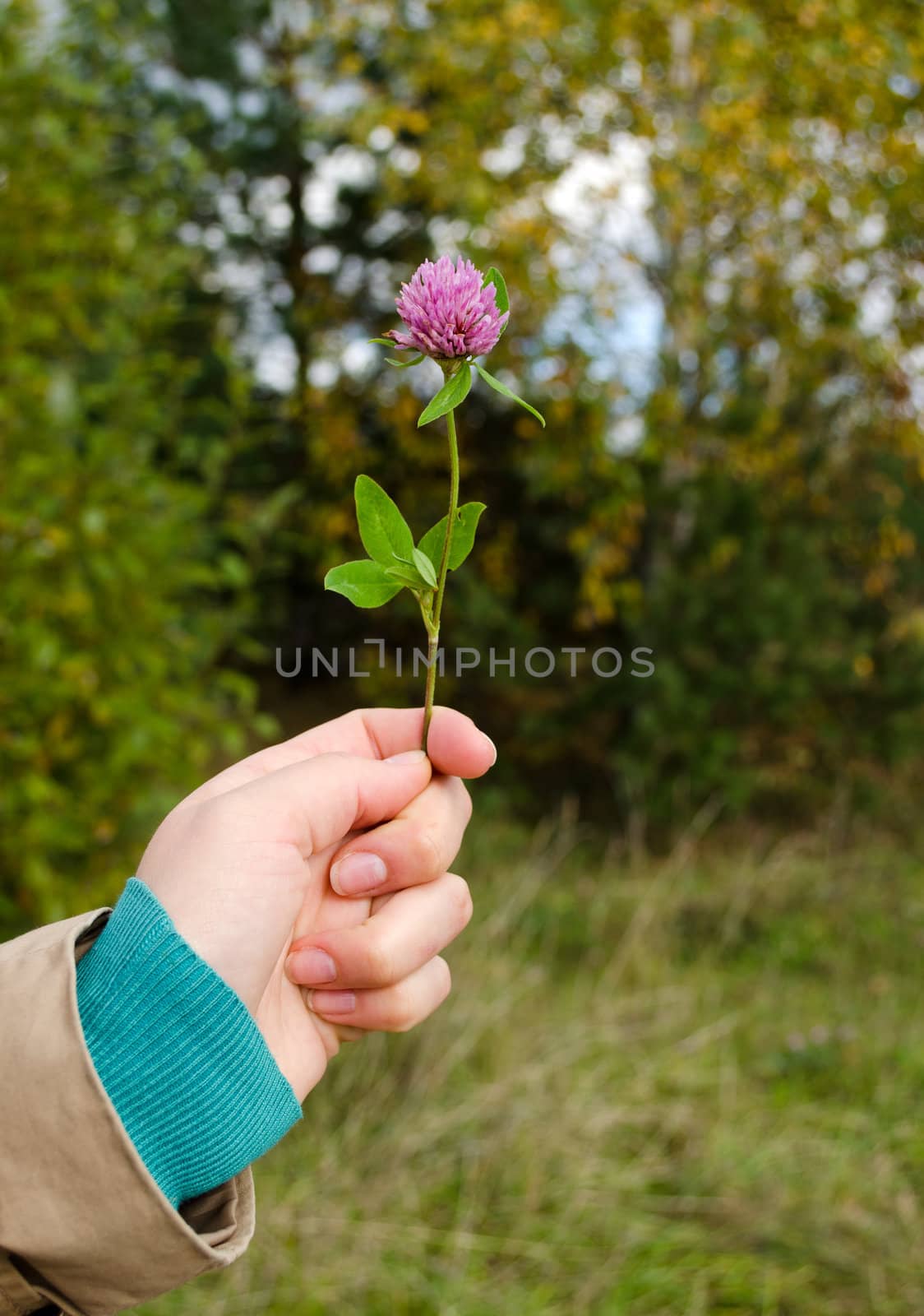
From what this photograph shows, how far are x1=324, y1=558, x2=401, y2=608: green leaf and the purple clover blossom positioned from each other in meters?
0.11

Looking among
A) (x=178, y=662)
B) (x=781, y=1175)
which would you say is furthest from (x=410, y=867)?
(x=781, y=1175)

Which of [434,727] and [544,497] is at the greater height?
[434,727]

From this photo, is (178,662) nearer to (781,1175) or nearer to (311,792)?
(311,792)

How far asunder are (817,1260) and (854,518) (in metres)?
3.93

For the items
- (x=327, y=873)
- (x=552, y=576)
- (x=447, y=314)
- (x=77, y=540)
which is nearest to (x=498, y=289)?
(x=447, y=314)

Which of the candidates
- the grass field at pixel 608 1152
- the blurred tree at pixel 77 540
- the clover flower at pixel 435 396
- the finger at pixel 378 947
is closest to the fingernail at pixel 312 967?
the finger at pixel 378 947

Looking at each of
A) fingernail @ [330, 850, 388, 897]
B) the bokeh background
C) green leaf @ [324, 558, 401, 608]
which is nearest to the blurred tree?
the bokeh background

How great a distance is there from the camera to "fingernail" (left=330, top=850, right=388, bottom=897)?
2.60 feet

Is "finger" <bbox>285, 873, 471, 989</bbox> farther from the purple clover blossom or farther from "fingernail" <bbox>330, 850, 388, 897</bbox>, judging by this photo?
the purple clover blossom

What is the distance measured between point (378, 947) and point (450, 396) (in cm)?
44

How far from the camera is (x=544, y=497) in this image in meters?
5.46

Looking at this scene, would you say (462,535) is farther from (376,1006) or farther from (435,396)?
(376,1006)

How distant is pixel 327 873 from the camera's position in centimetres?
85

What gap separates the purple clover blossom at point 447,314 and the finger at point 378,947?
17.2 inches
